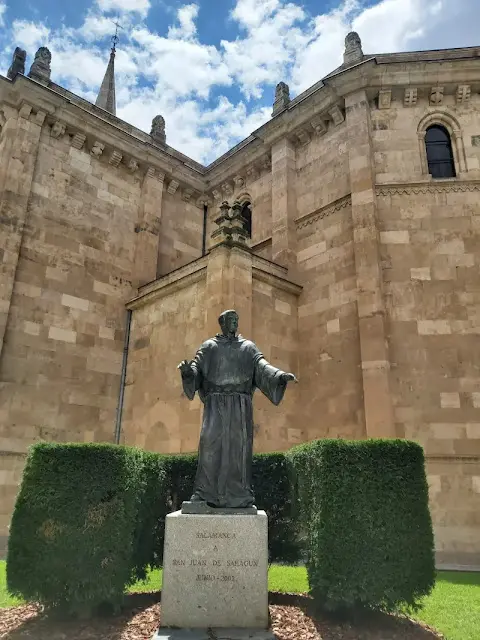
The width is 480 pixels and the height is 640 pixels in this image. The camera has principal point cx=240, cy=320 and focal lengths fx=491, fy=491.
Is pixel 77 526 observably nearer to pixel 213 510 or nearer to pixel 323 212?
pixel 213 510

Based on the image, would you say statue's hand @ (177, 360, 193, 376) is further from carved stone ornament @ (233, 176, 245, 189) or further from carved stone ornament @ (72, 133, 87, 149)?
carved stone ornament @ (233, 176, 245, 189)

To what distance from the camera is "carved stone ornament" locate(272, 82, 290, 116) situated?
1867cm

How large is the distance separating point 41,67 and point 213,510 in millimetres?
17432

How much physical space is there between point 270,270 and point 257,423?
15.7 ft

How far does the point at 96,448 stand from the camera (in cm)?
676

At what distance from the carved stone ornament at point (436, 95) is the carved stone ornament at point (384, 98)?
127 centimetres

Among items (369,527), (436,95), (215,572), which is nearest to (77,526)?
(215,572)

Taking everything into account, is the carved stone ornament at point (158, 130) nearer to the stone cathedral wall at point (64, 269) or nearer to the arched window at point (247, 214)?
the stone cathedral wall at point (64, 269)

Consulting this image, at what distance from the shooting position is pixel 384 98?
15.5m

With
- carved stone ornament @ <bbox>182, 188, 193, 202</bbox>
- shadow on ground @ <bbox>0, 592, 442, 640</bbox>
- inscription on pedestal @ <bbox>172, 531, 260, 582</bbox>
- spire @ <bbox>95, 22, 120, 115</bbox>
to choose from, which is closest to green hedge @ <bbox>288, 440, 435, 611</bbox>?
shadow on ground @ <bbox>0, 592, 442, 640</bbox>

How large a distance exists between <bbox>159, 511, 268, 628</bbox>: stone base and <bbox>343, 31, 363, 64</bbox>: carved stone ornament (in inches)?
622

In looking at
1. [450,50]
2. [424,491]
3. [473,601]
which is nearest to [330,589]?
[424,491]

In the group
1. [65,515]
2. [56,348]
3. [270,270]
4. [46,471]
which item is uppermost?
[270,270]

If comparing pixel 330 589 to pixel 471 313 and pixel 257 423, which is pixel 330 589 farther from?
pixel 471 313
